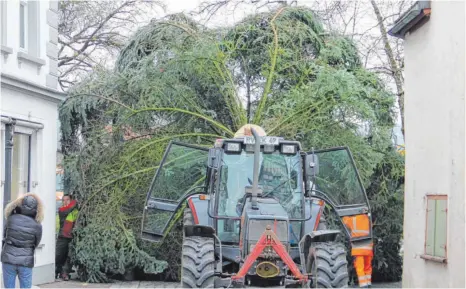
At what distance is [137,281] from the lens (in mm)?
15695

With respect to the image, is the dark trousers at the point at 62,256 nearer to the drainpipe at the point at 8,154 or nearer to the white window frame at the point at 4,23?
the drainpipe at the point at 8,154

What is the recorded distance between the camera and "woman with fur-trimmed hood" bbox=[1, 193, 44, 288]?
1038 cm

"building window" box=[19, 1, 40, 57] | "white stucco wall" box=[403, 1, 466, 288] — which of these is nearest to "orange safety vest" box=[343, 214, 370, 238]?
"white stucco wall" box=[403, 1, 466, 288]

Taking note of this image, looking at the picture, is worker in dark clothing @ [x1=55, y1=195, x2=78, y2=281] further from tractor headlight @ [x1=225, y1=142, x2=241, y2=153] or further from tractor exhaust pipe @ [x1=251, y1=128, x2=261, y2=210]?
tractor exhaust pipe @ [x1=251, y1=128, x2=261, y2=210]

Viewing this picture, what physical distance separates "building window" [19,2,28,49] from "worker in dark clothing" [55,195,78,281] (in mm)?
3147

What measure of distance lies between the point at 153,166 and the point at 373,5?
8.33 metres

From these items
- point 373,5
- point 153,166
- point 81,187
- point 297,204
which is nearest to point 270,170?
point 297,204

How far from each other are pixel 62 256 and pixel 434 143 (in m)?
7.72

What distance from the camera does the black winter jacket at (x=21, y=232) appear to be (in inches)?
409

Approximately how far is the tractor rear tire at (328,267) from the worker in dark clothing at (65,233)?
6.92 metres

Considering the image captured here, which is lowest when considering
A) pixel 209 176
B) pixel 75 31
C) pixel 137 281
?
pixel 137 281

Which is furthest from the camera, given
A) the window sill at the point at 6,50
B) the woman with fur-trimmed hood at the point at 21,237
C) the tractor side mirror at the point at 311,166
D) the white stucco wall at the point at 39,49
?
the white stucco wall at the point at 39,49

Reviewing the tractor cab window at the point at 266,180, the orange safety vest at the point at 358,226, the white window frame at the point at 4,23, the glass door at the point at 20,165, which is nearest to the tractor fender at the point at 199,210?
the tractor cab window at the point at 266,180

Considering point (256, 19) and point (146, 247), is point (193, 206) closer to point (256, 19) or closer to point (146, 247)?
point (146, 247)
